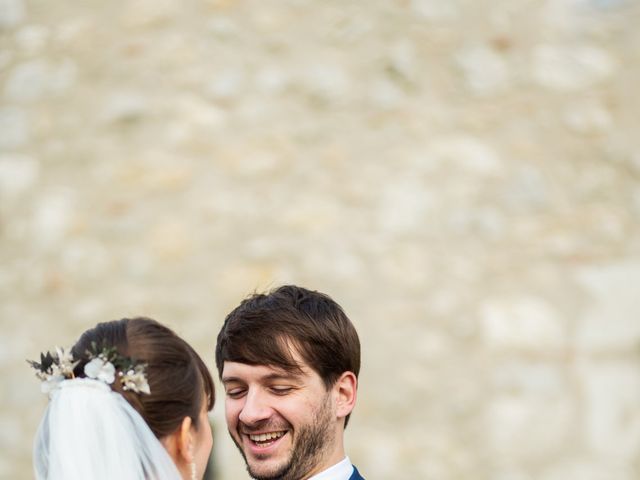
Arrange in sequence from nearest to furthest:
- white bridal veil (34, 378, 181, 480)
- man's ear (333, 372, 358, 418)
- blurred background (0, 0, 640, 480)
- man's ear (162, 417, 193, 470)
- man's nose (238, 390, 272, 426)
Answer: man's nose (238, 390, 272, 426)
man's ear (333, 372, 358, 418)
white bridal veil (34, 378, 181, 480)
man's ear (162, 417, 193, 470)
blurred background (0, 0, 640, 480)

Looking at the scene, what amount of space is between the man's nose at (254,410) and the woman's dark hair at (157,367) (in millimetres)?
407

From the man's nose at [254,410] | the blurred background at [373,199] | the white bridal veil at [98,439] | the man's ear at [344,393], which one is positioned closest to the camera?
the man's nose at [254,410]

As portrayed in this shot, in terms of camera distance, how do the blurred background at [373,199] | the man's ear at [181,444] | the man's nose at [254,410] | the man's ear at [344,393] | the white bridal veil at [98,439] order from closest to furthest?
the man's nose at [254,410] → the man's ear at [344,393] → the white bridal veil at [98,439] → the man's ear at [181,444] → the blurred background at [373,199]

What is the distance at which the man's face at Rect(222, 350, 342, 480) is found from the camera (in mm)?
2270

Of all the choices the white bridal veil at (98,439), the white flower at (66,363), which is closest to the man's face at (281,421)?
the white bridal veil at (98,439)

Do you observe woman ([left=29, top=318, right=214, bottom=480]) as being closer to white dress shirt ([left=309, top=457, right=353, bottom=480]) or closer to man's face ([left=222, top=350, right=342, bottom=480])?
man's face ([left=222, top=350, right=342, bottom=480])

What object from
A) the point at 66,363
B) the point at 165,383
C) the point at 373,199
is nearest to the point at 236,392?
the point at 165,383

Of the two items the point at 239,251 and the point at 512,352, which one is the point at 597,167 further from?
the point at 239,251

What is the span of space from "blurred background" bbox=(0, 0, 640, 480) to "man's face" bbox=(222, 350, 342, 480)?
7.53 feet

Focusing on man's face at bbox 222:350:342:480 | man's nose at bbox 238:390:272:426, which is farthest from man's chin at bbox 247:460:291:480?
man's nose at bbox 238:390:272:426

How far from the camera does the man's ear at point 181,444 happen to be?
104 inches

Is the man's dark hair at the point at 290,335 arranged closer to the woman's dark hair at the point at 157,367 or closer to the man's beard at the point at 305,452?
the man's beard at the point at 305,452

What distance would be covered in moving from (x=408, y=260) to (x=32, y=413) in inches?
77.3

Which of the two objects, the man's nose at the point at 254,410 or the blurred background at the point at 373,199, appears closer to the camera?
the man's nose at the point at 254,410
